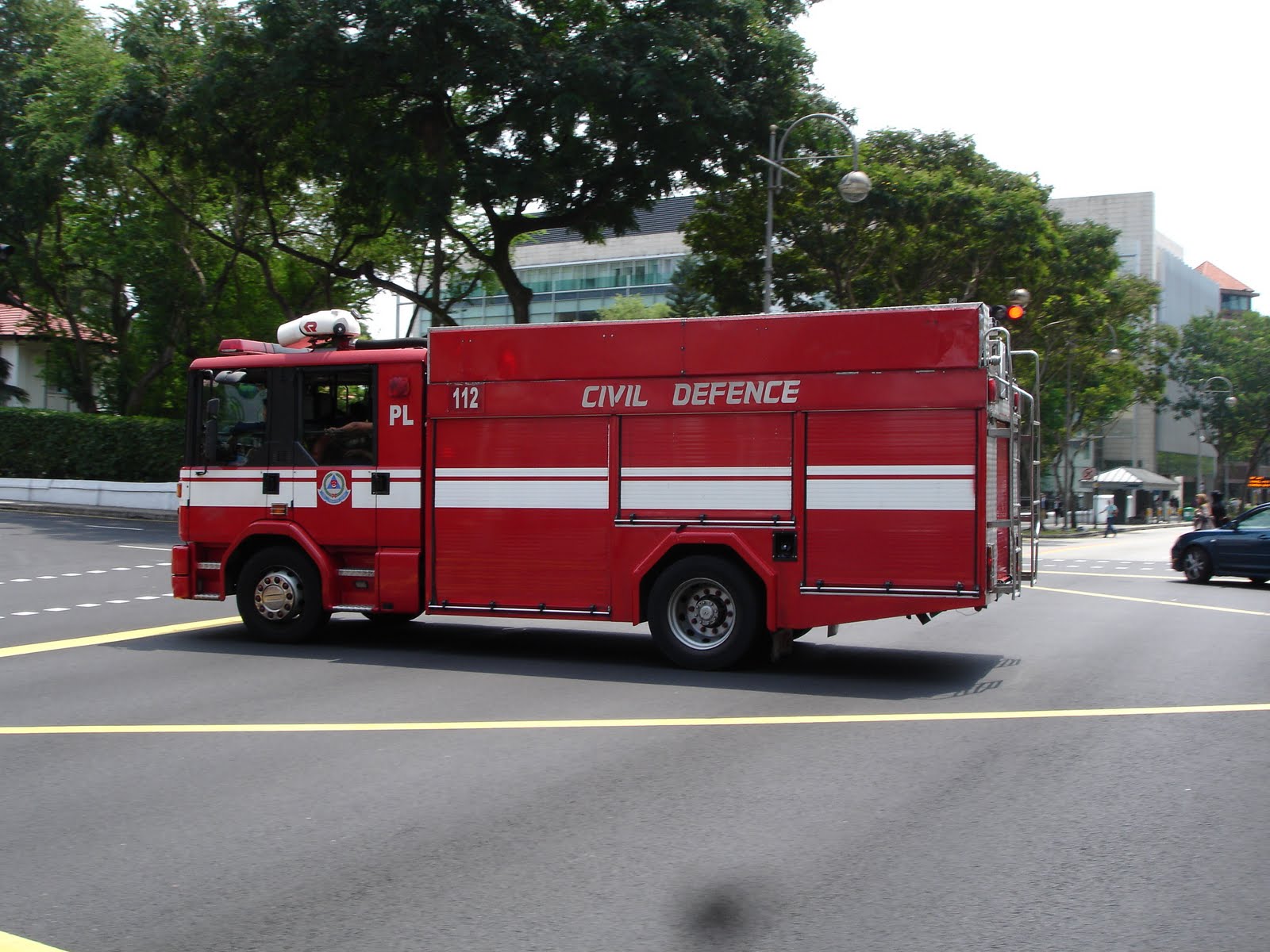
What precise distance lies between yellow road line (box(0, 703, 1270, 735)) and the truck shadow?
877 millimetres

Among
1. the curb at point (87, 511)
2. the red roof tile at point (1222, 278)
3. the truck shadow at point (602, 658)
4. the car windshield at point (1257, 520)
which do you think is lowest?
the truck shadow at point (602, 658)

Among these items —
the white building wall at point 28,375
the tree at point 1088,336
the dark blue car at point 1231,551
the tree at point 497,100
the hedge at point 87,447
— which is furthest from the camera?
the white building wall at point 28,375

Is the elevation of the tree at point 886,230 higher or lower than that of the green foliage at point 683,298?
lower

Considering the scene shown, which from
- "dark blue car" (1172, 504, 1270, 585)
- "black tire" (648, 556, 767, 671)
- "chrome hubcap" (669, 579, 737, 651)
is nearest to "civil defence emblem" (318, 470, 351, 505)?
"black tire" (648, 556, 767, 671)

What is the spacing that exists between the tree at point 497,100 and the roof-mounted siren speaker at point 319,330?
15334 mm

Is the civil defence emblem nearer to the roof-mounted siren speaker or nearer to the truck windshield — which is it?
the truck windshield

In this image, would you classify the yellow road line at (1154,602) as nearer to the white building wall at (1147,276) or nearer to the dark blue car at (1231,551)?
the dark blue car at (1231,551)

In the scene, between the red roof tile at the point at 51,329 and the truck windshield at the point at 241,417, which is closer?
the truck windshield at the point at 241,417

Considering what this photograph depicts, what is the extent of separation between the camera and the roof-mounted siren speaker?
12.5 meters

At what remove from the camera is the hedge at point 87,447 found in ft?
123

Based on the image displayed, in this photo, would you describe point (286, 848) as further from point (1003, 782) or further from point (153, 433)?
point (153, 433)

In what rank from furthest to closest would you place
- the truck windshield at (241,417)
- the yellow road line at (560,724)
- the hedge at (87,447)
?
the hedge at (87,447)
the truck windshield at (241,417)
the yellow road line at (560,724)

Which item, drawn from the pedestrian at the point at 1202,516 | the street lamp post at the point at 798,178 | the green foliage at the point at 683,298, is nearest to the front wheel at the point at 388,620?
the street lamp post at the point at 798,178

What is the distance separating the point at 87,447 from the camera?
1531 inches
